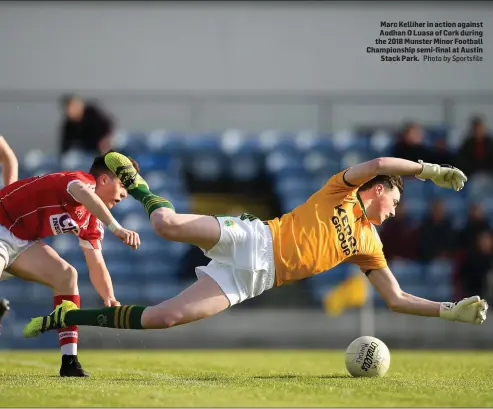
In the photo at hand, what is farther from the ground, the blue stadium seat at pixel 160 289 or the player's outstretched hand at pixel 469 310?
the player's outstretched hand at pixel 469 310

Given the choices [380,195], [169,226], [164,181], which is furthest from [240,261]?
[164,181]

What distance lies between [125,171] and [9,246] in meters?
1.13

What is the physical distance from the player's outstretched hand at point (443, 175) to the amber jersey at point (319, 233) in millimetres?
530

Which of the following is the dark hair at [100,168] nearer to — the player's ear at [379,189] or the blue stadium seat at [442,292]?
the player's ear at [379,189]

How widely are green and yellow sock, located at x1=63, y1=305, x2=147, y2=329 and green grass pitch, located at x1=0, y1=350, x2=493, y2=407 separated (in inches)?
17.3

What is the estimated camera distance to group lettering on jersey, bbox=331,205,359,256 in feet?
25.3

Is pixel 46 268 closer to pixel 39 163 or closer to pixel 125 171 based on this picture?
pixel 125 171

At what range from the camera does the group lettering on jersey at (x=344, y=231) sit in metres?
7.70

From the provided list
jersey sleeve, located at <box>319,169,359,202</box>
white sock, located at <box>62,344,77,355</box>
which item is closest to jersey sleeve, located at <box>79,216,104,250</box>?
white sock, located at <box>62,344,77,355</box>

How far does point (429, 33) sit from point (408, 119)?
64.0 inches

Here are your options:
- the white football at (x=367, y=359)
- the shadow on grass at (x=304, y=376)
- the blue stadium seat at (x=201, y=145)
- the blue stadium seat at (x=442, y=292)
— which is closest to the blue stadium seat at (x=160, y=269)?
the blue stadium seat at (x=201, y=145)

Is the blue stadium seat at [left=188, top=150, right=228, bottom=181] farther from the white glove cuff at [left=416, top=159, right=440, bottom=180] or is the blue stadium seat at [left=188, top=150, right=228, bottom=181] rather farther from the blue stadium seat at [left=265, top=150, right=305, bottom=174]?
the white glove cuff at [left=416, top=159, right=440, bottom=180]

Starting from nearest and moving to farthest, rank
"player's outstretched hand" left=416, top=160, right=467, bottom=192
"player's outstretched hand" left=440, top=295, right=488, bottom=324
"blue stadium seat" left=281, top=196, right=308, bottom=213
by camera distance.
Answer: "player's outstretched hand" left=416, top=160, right=467, bottom=192, "player's outstretched hand" left=440, top=295, right=488, bottom=324, "blue stadium seat" left=281, top=196, right=308, bottom=213

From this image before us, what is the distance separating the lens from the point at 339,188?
7605mm
